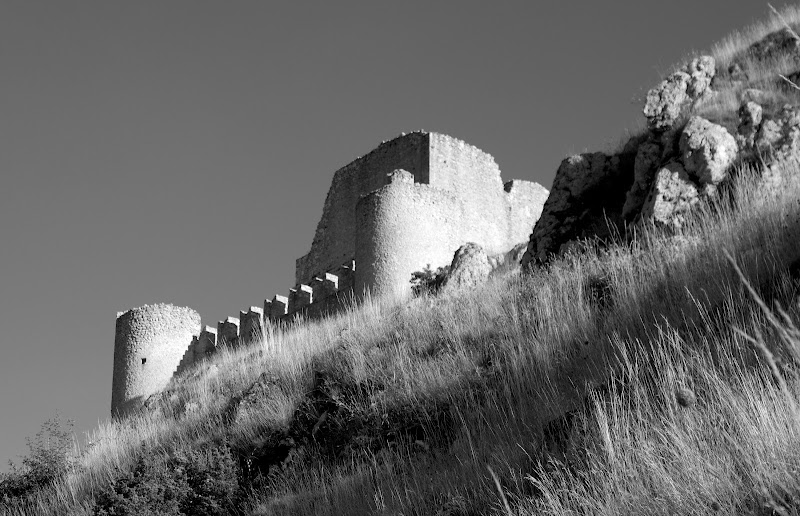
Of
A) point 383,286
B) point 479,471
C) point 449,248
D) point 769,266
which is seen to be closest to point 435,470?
point 479,471

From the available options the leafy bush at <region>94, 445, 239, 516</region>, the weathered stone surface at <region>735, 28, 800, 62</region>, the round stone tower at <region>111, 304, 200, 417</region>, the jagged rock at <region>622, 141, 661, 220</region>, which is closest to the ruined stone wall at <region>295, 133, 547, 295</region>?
the round stone tower at <region>111, 304, 200, 417</region>

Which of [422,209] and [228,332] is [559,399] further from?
[228,332]

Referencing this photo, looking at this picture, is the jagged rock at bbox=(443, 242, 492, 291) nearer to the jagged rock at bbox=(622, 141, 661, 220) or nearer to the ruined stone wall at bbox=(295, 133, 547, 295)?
the jagged rock at bbox=(622, 141, 661, 220)

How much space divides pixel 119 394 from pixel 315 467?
19.8m

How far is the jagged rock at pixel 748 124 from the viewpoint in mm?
8453

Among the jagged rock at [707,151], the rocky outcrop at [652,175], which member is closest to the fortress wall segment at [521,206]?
the rocky outcrop at [652,175]

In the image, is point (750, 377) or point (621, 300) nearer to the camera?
point (750, 377)

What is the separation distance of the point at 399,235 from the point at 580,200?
339 inches

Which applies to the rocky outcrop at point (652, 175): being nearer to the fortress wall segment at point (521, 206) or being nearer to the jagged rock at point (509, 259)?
the jagged rock at point (509, 259)

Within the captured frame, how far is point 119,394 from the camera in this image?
25.1 meters

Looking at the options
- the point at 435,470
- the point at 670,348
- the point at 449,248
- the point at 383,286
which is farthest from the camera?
the point at 449,248

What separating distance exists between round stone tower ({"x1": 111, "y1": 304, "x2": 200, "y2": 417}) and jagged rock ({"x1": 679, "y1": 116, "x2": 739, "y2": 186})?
19183mm

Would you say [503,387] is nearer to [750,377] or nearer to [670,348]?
[670,348]

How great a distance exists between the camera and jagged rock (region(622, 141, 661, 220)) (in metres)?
8.98
